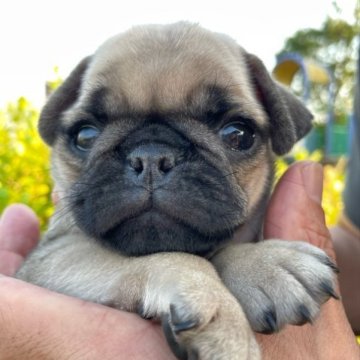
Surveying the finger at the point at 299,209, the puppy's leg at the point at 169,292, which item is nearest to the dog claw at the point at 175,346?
the puppy's leg at the point at 169,292

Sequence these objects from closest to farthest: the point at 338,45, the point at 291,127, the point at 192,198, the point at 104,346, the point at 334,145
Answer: the point at 104,346 < the point at 192,198 < the point at 291,127 < the point at 334,145 < the point at 338,45

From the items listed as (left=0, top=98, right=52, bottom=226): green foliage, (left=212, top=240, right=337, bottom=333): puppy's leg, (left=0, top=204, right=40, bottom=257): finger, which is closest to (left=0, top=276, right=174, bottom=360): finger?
(left=212, top=240, right=337, bottom=333): puppy's leg

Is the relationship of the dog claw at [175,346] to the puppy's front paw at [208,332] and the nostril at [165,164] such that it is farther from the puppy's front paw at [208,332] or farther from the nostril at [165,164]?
the nostril at [165,164]

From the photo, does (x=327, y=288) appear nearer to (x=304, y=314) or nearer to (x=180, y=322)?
(x=304, y=314)

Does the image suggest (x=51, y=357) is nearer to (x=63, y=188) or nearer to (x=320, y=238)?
(x=63, y=188)

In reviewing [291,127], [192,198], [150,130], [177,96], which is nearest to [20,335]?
[192,198]

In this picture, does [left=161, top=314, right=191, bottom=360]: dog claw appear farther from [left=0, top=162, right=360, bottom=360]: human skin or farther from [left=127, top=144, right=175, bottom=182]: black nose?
[left=127, top=144, right=175, bottom=182]: black nose

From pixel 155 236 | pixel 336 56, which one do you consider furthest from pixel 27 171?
pixel 336 56
